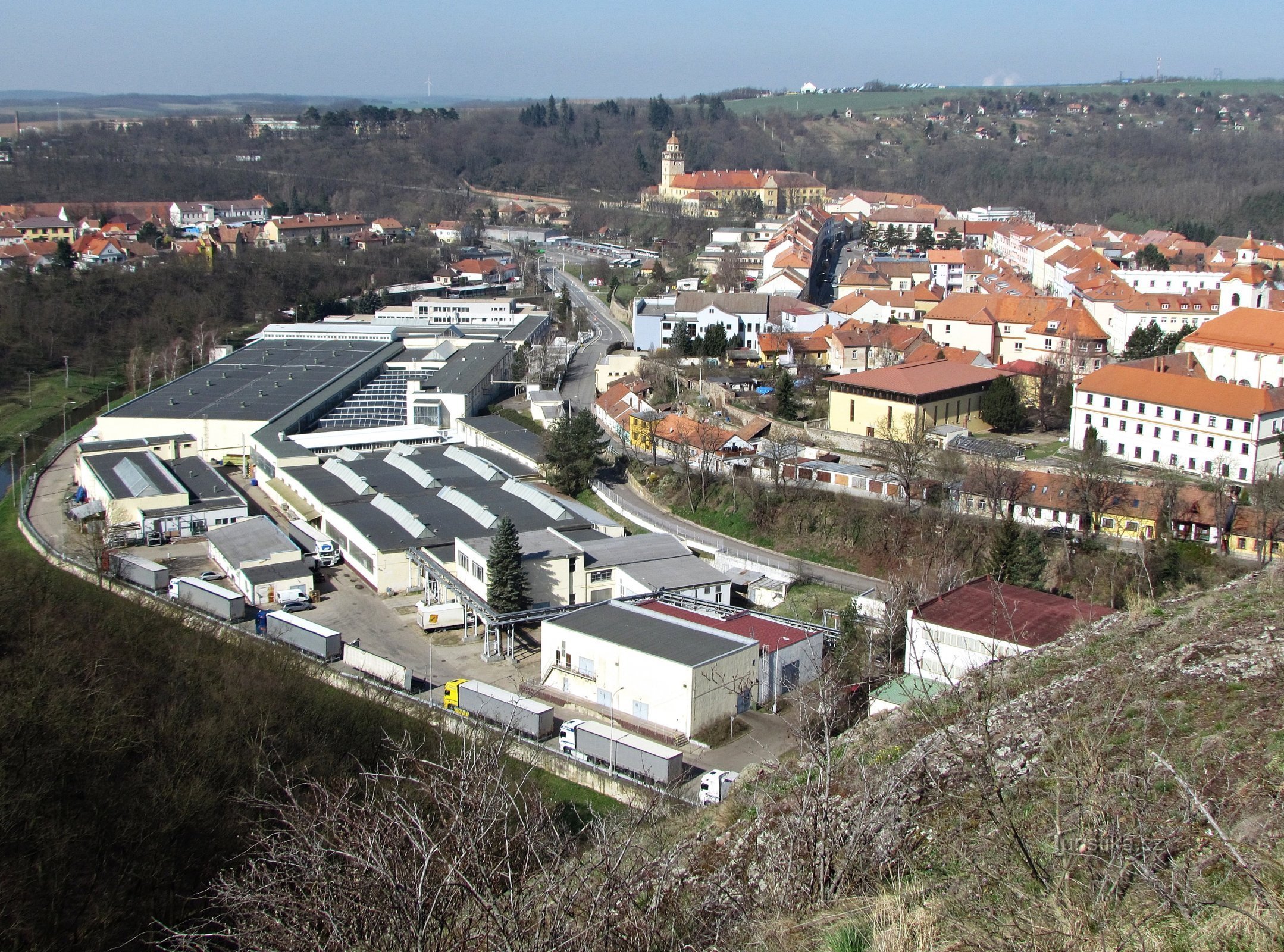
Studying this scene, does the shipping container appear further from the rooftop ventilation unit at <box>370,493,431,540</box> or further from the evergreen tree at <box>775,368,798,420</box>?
the evergreen tree at <box>775,368,798,420</box>

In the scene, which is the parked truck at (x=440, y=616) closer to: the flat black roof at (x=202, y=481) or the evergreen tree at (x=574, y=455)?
the evergreen tree at (x=574, y=455)

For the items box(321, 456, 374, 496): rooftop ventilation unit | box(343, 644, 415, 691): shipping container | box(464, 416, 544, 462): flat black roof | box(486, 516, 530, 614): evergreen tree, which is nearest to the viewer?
box(343, 644, 415, 691): shipping container

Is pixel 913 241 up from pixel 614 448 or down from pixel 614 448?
up

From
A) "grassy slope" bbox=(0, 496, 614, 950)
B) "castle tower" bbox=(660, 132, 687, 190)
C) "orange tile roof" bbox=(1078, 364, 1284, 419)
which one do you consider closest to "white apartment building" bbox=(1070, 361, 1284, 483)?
"orange tile roof" bbox=(1078, 364, 1284, 419)

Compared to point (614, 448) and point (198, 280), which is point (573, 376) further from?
point (198, 280)

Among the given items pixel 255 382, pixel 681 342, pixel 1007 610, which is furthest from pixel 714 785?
pixel 255 382

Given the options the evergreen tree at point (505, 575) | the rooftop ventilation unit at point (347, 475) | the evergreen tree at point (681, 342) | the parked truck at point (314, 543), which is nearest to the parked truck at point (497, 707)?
the evergreen tree at point (505, 575)

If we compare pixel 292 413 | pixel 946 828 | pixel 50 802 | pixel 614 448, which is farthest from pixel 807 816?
pixel 292 413
